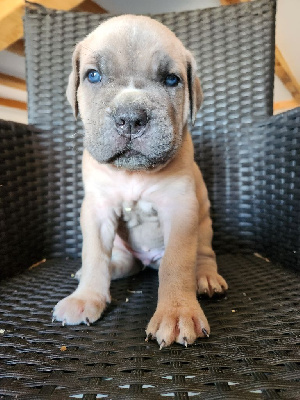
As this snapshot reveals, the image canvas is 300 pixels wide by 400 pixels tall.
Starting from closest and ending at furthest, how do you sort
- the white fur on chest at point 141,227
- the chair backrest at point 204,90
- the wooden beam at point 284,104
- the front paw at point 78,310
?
the front paw at point 78,310, the white fur on chest at point 141,227, the chair backrest at point 204,90, the wooden beam at point 284,104

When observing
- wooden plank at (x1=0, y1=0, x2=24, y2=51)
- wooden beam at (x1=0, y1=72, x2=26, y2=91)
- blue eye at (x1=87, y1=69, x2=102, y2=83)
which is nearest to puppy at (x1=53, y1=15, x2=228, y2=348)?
blue eye at (x1=87, y1=69, x2=102, y2=83)

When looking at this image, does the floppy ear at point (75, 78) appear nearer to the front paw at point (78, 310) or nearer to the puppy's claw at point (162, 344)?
the front paw at point (78, 310)

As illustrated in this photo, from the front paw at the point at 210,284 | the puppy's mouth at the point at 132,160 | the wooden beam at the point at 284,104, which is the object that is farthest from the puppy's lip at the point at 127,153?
the wooden beam at the point at 284,104

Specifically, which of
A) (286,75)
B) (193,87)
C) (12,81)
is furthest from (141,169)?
(286,75)

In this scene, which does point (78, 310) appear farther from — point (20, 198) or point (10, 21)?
point (10, 21)

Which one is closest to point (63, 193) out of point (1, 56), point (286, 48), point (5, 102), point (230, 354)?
point (230, 354)

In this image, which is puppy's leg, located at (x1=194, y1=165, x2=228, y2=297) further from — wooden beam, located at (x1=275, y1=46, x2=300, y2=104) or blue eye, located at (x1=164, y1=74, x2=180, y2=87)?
wooden beam, located at (x1=275, y1=46, x2=300, y2=104)
